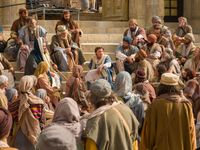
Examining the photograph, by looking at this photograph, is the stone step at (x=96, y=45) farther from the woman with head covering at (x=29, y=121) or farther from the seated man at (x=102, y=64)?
the woman with head covering at (x=29, y=121)

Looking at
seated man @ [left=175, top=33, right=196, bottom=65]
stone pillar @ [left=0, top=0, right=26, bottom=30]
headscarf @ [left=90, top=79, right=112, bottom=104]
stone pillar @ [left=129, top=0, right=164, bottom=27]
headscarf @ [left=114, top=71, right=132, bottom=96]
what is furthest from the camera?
stone pillar @ [left=129, top=0, right=164, bottom=27]

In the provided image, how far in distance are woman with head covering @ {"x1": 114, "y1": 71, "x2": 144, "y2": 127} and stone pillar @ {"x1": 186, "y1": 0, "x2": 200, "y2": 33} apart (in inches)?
650

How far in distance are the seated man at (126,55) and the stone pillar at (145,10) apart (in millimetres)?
7621

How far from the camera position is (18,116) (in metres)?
10.5

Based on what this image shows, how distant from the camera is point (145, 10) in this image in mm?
26734

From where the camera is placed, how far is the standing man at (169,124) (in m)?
8.91

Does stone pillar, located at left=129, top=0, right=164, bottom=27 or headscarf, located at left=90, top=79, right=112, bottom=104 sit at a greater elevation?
headscarf, located at left=90, top=79, right=112, bottom=104

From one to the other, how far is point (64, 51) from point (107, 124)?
34.2 ft

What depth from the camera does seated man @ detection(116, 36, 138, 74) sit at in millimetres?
17516


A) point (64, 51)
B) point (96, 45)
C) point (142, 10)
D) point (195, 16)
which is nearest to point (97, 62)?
point (64, 51)

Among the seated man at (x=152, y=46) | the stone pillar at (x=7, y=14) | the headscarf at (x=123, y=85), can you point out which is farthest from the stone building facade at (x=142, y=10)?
the headscarf at (x=123, y=85)

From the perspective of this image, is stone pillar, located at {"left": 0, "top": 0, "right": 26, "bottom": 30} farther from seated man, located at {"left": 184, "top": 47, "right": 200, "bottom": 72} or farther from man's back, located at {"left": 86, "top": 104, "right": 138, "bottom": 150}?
man's back, located at {"left": 86, "top": 104, "right": 138, "bottom": 150}

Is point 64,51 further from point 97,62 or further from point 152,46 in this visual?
point 152,46

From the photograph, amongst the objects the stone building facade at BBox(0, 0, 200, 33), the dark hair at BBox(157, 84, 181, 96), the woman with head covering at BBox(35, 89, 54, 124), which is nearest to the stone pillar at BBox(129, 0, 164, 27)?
the stone building facade at BBox(0, 0, 200, 33)
